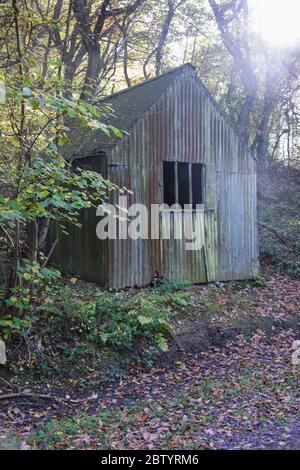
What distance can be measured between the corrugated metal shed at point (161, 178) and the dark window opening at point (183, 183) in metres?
0.19

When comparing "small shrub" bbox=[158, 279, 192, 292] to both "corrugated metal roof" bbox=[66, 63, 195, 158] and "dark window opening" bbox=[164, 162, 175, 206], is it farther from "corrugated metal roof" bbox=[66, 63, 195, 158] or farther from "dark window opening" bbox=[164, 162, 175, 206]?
"corrugated metal roof" bbox=[66, 63, 195, 158]

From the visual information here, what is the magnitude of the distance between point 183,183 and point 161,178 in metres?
1.06

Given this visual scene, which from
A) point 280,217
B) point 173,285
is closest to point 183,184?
point 173,285

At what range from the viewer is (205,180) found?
1147 cm

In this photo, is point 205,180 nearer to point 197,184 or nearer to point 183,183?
point 197,184

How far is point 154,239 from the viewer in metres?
10.5

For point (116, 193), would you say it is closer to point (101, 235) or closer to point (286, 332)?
point (101, 235)

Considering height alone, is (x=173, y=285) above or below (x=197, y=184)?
below

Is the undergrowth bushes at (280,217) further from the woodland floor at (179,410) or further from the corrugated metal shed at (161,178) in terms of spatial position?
the woodland floor at (179,410)

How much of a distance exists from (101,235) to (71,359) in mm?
3493

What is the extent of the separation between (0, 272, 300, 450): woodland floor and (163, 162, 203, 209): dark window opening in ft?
13.7

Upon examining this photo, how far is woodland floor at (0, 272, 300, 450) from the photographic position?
16.8 ft

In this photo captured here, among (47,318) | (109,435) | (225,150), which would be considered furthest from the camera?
(225,150)

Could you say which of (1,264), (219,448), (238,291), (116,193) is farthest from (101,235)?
(219,448)
